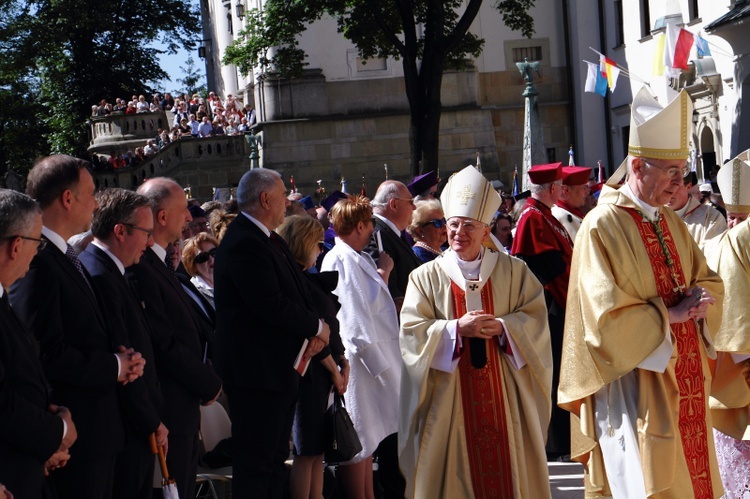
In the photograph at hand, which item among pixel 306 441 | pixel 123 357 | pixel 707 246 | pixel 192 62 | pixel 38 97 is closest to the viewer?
pixel 123 357

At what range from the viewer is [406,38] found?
23.4m

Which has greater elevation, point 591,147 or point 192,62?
point 192,62

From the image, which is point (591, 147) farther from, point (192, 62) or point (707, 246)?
point (192, 62)

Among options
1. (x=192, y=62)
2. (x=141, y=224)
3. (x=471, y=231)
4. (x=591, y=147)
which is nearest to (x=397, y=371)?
(x=471, y=231)

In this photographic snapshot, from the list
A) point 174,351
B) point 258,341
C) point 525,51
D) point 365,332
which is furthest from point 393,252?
point 525,51

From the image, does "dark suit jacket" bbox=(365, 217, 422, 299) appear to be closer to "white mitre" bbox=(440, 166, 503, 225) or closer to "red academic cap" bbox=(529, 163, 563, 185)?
"red academic cap" bbox=(529, 163, 563, 185)

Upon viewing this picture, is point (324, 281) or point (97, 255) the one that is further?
point (324, 281)

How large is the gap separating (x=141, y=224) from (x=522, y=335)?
210 centimetres

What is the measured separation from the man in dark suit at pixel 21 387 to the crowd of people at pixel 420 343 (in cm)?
43

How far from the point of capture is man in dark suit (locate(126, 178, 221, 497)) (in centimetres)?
546

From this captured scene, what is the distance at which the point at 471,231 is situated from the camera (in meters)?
6.33

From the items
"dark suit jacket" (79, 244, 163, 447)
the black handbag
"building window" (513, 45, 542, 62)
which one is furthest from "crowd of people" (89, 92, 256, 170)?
"dark suit jacket" (79, 244, 163, 447)

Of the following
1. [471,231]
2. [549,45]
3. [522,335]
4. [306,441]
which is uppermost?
[549,45]

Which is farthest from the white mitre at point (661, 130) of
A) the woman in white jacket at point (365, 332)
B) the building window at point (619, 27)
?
the building window at point (619, 27)
